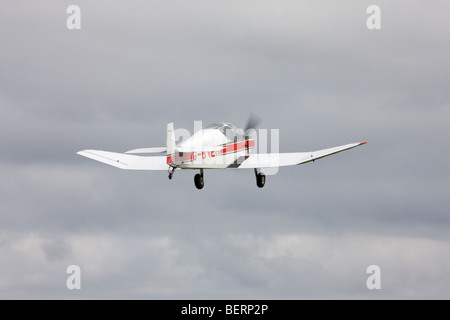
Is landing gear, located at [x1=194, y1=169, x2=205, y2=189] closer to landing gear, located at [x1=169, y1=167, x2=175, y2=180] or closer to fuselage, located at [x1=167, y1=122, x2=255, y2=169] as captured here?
fuselage, located at [x1=167, y1=122, x2=255, y2=169]

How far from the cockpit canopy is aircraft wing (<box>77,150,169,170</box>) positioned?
3.10 m

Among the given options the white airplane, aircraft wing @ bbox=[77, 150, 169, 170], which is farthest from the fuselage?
aircraft wing @ bbox=[77, 150, 169, 170]

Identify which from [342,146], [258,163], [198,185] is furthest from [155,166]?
[342,146]

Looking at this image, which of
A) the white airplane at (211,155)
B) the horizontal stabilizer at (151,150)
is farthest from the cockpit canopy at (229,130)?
the horizontal stabilizer at (151,150)

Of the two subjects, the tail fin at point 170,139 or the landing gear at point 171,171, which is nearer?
the landing gear at point 171,171

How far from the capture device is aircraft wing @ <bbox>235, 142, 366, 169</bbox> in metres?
47.9

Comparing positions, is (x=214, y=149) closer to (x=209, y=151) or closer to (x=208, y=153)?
(x=209, y=151)

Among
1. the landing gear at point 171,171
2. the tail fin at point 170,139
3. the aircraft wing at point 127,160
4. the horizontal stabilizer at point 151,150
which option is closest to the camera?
the landing gear at point 171,171

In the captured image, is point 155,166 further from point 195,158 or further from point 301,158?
point 301,158

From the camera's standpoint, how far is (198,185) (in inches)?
1916

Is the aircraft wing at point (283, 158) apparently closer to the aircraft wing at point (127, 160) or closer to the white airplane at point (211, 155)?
the white airplane at point (211, 155)

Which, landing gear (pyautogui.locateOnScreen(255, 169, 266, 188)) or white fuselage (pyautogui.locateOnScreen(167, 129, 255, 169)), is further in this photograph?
landing gear (pyautogui.locateOnScreen(255, 169, 266, 188))

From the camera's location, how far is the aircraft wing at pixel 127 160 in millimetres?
49156

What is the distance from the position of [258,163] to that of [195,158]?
488cm
